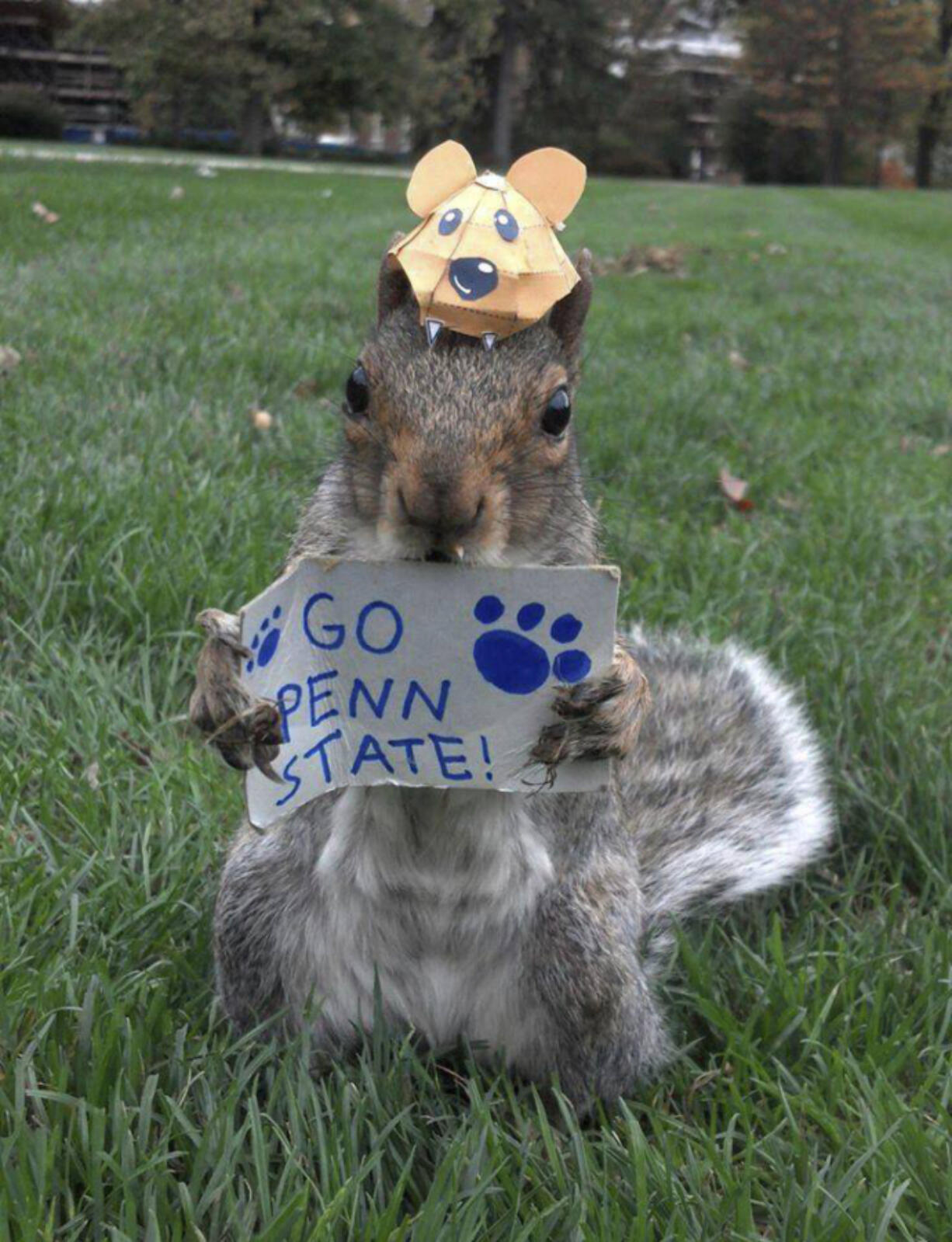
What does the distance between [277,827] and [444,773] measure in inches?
9.6

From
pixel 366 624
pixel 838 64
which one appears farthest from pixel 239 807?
pixel 838 64

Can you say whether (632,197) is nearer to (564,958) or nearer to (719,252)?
(719,252)

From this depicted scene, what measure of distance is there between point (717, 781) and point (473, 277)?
0.95 m

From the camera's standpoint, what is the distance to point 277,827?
1.39m

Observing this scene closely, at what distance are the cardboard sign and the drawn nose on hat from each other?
25 cm

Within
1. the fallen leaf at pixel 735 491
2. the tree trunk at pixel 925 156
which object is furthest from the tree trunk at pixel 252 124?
the fallen leaf at pixel 735 491

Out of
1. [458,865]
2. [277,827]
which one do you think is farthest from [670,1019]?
[277,827]

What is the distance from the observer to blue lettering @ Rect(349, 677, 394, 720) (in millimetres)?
1263

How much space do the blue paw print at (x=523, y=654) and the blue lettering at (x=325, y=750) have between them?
16cm

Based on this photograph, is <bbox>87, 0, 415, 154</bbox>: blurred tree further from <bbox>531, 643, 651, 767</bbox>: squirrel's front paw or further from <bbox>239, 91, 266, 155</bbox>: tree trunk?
<bbox>531, 643, 651, 767</bbox>: squirrel's front paw

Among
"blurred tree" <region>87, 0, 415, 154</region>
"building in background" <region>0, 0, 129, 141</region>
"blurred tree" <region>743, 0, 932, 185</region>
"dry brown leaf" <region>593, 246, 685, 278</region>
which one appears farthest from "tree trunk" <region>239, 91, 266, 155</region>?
"dry brown leaf" <region>593, 246, 685, 278</region>

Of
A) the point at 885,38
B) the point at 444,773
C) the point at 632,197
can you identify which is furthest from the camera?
the point at 885,38

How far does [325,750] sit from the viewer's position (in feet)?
4.16

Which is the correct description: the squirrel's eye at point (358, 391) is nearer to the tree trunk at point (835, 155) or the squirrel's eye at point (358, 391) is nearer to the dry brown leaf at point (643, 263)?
the dry brown leaf at point (643, 263)
